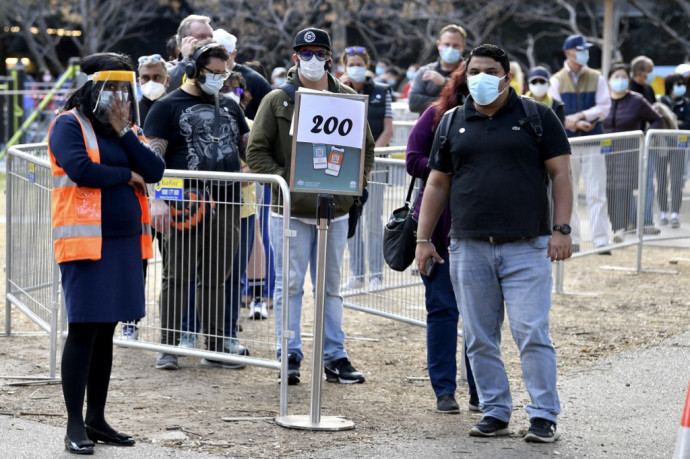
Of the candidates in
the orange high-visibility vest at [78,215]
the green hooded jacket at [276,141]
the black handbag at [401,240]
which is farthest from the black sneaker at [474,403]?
the orange high-visibility vest at [78,215]

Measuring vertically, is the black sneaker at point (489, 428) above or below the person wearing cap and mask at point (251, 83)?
below

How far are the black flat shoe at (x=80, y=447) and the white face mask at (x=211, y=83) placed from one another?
2756 millimetres

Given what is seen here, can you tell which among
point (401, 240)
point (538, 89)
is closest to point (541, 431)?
point (401, 240)

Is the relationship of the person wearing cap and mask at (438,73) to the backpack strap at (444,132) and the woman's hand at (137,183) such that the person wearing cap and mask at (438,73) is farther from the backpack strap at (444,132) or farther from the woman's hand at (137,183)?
the woman's hand at (137,183)

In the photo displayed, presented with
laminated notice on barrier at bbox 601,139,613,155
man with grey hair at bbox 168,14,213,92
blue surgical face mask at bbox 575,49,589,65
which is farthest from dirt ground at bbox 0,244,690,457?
blue surgical face mask at bbox 575,49,589,65

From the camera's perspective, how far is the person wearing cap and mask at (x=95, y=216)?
5.64m

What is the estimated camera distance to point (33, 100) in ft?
88.8

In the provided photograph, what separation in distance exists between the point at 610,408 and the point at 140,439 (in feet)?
8.86

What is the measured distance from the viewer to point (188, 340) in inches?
290

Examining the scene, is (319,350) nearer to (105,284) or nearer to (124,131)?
(105,284)

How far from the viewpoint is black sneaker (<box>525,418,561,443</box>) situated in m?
6.02

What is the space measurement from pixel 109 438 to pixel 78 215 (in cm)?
112

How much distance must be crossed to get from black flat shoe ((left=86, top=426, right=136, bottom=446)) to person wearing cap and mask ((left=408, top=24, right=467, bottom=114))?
18.8ft

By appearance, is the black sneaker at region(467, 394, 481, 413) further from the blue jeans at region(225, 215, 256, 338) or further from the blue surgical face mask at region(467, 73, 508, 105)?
the blue surgical face mask at region(467, 73, 508, 105)
